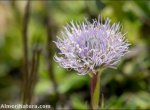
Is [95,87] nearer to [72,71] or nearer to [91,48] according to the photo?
[91,48]

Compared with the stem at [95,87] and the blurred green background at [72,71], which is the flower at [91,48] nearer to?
the stem at [95,87]

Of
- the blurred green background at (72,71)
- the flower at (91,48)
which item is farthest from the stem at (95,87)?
the blurred green background at (72,71)

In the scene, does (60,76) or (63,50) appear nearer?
(63,50)

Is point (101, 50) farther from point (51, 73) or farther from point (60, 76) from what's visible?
point (60, 76)

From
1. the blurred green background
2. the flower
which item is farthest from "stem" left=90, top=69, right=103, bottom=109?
the blurred green background

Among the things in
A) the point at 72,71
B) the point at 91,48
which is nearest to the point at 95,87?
the point at 91,48

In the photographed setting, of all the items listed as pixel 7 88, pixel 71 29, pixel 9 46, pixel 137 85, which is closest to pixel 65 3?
pixel 9 46
